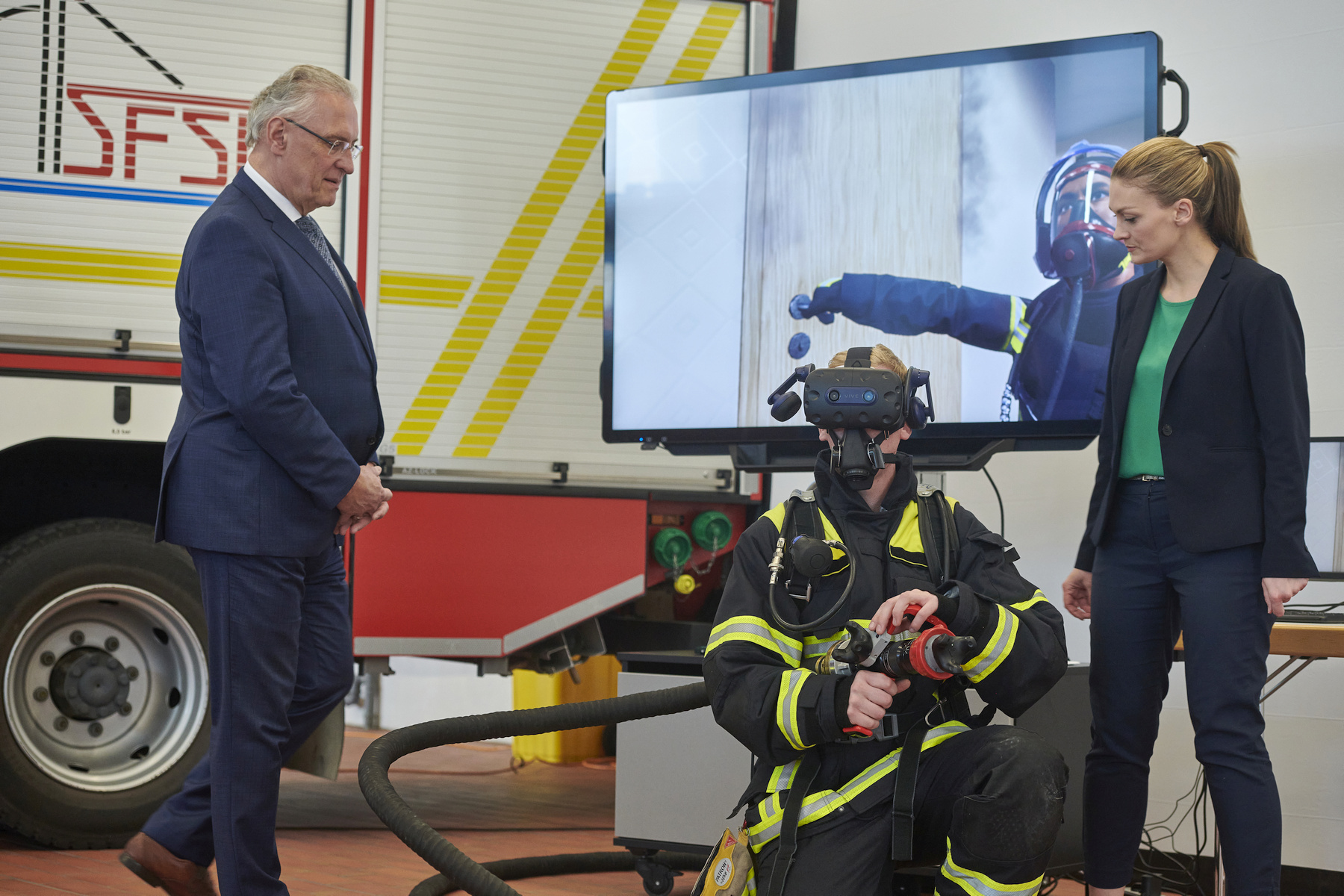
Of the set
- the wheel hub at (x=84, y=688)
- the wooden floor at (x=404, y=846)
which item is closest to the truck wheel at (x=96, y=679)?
the wheel hub at (x=84, y=688)

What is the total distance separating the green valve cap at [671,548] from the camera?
15.1 ft

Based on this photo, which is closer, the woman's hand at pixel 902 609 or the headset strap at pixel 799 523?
the woman's hand at pixel 902 609

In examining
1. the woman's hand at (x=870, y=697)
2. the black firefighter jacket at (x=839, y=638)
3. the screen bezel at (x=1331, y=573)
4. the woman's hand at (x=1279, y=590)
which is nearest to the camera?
the woman's hand at (x=870, y=697)

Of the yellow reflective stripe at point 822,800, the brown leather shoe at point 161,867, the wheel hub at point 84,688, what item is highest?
the yellow reflective stripe at point 822,800

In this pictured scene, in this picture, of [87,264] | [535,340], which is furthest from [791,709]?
[87,264]

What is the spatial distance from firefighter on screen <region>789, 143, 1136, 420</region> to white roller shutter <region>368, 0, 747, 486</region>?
1270mm

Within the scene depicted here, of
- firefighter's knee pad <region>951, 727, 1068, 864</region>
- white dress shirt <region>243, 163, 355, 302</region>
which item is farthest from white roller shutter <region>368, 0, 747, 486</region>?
firefighter's knee pad <region>951, 727, 1068, 864</region>

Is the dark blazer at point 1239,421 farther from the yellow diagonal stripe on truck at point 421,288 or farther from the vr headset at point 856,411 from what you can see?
the yellow diagonal stripe on truck at point 421,288

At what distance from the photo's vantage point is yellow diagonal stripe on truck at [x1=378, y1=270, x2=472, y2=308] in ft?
14.4

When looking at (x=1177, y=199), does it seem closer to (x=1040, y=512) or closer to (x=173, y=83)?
(x=1040, y=512)

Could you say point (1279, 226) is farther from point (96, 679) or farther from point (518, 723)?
point (96, 679)

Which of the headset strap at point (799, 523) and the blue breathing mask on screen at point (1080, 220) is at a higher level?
the blue breathing mask on screen at point (1080, 220)

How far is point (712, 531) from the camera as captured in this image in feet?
15.4

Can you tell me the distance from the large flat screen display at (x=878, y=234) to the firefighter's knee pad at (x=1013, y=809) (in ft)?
5.41
